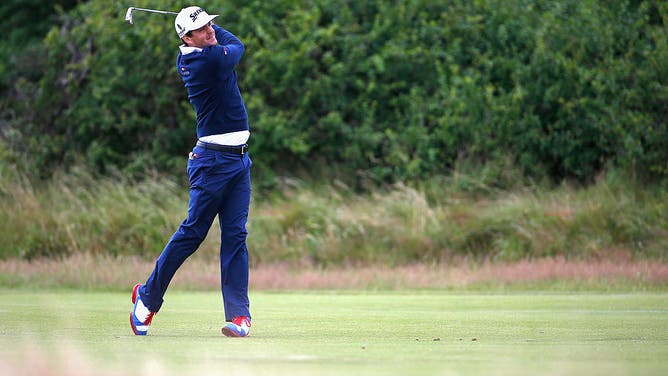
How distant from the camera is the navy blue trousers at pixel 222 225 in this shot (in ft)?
26.7

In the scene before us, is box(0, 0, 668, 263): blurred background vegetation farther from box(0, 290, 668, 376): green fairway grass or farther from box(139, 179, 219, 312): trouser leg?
box(139, 179, 219, 312): trouser leg

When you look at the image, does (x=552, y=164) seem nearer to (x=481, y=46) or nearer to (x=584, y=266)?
(x=481, y=46)

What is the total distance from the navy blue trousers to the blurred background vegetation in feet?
33.4

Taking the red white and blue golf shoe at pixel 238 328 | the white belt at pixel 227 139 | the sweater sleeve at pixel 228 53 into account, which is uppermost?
the sweater sleeve at pixel 228 53

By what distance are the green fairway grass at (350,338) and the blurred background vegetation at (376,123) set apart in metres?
5.80

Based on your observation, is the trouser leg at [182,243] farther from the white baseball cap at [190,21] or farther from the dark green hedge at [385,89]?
the dark green hedge at [385,89]

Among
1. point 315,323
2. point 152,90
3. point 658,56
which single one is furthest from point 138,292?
point 152,90

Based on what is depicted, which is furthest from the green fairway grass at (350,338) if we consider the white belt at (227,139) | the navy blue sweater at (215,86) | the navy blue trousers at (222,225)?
the navy blue sweater at (215,86)

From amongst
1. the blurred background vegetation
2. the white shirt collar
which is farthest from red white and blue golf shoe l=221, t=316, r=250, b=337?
the blurred background vegetation

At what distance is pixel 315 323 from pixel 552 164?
41.8ft

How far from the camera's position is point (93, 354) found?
244 inches

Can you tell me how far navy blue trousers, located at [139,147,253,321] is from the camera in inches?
320

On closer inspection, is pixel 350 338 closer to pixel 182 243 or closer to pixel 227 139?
pixel 182 243

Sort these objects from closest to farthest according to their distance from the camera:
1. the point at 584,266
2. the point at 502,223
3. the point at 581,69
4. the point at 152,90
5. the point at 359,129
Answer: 1. the point at 584,266
2. the point at 502,223
3. the point at 581,69
4. the point at 359,129
5. the point at 152,90
